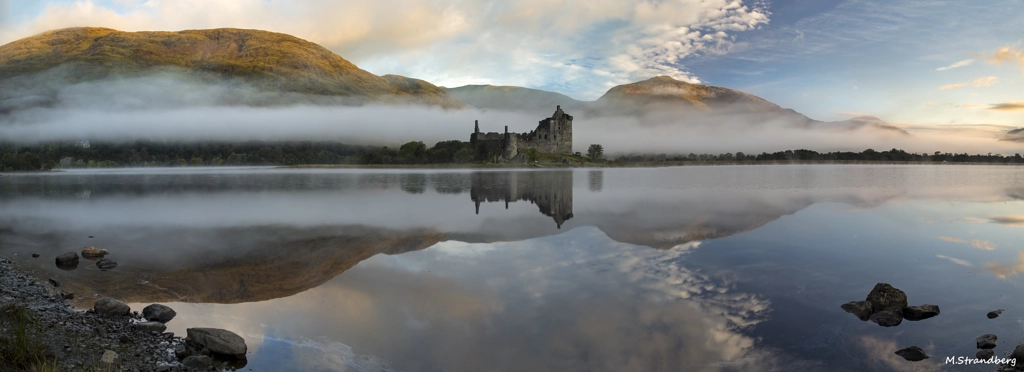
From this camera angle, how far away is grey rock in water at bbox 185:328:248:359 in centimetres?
562

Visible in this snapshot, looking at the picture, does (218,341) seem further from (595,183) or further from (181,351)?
(595,183)

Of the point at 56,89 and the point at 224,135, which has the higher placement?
the point at 56,89

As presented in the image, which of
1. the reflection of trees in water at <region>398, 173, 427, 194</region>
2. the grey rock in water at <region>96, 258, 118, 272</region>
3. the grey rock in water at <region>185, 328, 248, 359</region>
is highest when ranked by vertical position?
the grey rock in water at <region>185, 328, 248, 359</region>

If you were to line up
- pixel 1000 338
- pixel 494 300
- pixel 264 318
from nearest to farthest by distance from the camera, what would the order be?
pixel 1000 338, pixel 264 318, pixel 494 300

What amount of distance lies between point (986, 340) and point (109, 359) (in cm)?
1010

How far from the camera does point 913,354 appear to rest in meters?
5.61

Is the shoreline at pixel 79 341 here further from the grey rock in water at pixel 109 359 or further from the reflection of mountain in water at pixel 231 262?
the reflection of mountain in water at pixel 231 262

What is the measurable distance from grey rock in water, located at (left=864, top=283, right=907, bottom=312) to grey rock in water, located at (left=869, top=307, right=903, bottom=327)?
0.51ft

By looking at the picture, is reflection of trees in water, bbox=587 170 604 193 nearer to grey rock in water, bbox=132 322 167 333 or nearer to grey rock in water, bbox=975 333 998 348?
grey rock in water, bbox=975 333 998 348

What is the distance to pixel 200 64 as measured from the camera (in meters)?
169

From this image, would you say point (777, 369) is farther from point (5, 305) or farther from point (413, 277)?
point (5, 305)

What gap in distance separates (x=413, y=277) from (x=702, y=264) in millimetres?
5574

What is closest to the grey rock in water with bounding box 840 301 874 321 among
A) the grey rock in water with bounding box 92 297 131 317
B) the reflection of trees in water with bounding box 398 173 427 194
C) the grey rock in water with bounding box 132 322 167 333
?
the grey rock in water with bounding box 132 322 167 333

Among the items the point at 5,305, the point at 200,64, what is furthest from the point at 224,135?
the point at 5,305
